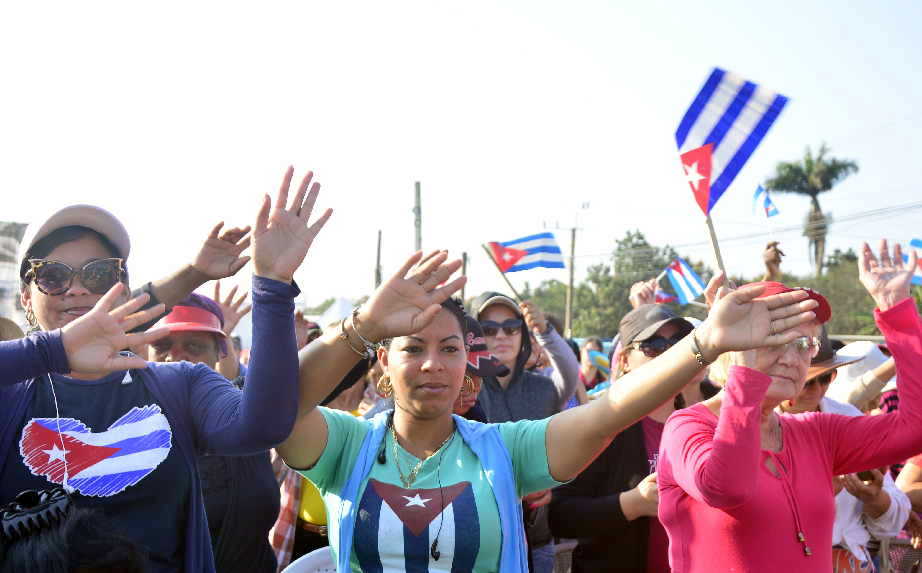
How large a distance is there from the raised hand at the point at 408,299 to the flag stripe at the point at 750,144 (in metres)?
2.64

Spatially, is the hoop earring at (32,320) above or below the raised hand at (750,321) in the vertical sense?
above

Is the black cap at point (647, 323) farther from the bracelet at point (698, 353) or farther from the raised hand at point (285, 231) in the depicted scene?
the raised hand at point (285, 231)

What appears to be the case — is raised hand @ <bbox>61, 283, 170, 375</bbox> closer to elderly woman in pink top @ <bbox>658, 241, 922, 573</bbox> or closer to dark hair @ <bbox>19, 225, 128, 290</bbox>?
dark hair @ <bbox>19, 225, 128, 290</bbox>

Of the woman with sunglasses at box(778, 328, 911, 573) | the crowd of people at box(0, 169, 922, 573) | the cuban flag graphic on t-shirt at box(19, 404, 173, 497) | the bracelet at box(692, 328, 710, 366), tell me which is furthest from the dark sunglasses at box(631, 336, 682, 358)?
the cuban flag graphic on t-shirt at box(19, 404, 173, 497)

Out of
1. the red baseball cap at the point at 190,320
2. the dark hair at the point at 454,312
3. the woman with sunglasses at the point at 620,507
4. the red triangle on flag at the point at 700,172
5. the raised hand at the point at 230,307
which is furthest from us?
the red triangle on flag at the point at 700,172

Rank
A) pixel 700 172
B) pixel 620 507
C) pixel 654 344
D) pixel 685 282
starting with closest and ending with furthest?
pixel 620 507 < pixel 654 344 < pixel 700 172 < pixel 685 282

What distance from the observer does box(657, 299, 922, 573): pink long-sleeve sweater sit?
2.48 m

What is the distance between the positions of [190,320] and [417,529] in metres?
1.77

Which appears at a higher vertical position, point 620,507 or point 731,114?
point 731,114

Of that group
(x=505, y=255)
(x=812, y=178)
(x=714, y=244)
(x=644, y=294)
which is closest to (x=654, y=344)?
(x=714, y=244)

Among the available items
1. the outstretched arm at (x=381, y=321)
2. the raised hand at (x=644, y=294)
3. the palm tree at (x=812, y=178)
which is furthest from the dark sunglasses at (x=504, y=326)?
the palm tree at (x=812, y=178)

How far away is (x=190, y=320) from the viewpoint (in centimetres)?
373

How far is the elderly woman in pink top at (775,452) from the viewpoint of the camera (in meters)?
2.48

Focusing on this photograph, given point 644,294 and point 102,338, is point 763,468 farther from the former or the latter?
point 644,294
